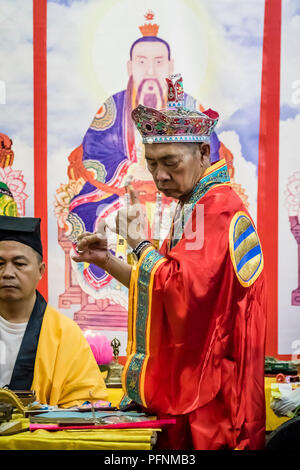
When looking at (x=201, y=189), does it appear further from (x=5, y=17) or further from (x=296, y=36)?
(x=5, y=17)

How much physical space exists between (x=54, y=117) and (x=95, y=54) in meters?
0.48

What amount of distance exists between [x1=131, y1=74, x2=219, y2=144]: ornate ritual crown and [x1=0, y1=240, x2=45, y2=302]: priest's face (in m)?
0.87

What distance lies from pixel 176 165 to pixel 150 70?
1697 millimetres

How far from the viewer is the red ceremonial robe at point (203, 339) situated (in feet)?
9.45

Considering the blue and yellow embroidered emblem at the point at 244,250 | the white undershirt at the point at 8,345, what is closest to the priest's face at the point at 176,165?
the blue and yellow embroidered emblem at the point at 244,250

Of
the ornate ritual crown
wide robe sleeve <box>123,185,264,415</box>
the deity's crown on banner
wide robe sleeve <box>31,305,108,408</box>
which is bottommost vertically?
wide robe sleeve <box>31,305,108,408</box>

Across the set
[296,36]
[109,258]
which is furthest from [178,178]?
[296,36]

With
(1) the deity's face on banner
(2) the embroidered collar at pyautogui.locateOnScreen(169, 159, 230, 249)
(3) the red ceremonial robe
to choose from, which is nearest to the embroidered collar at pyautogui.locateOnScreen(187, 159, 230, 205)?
(2) the embroidered collar at pyautogui.locateOnScreen(169, 159, 230, 249)

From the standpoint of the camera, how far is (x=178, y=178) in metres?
3.09

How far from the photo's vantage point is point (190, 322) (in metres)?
2.90

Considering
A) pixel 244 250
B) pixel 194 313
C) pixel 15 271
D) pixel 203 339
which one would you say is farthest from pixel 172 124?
pixel 15 271

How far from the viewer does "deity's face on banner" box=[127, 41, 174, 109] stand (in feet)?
15.0

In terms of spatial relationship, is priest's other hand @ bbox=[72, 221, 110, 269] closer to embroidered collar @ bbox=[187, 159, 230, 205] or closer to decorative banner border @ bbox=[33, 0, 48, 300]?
embroidered collar @ bbox=[187, 159, 230, 205]
